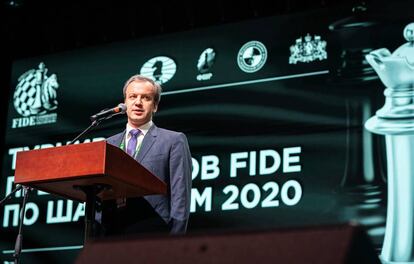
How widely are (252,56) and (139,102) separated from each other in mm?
1676

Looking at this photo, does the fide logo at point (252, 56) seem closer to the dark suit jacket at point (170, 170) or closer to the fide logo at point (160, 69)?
the fide logo at point (160, 69)

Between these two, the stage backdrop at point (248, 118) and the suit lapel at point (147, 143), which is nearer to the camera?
the suit lapel at point (147, 143)

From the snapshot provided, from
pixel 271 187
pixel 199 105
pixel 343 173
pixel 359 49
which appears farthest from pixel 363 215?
pixel 199 105

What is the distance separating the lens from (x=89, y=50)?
5.36m

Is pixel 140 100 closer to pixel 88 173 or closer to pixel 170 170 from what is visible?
pixel 170 170

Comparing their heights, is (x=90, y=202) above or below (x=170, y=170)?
below

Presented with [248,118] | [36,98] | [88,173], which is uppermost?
[36,98]

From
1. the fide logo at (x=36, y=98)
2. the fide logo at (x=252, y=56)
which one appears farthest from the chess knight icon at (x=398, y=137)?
the fide logo at (x=36, y=98)

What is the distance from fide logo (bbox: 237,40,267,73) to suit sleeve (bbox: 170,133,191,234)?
5.39ft

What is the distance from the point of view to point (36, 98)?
5.41 metres

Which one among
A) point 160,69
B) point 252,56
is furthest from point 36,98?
point 252,56

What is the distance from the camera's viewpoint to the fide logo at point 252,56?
15.2ft

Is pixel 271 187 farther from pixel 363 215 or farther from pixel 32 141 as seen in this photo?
pixel 32 141

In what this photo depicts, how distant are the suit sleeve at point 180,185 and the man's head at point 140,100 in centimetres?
19
